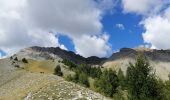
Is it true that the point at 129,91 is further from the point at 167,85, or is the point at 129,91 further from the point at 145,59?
the point at 167,85

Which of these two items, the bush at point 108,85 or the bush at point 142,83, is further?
the bush at point 108,85

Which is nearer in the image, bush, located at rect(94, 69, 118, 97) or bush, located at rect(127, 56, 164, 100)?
bush, located at rect(127, 56, 164, 100)

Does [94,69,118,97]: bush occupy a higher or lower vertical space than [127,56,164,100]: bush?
higher

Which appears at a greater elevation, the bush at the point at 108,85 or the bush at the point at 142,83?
the bush at the point at 108,85

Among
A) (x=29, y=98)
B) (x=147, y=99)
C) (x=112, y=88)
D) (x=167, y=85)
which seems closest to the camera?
(x=147, y=99)

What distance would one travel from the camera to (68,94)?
48250 mm

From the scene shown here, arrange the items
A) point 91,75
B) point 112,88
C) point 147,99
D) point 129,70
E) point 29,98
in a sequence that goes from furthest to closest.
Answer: point 91,75 < point 112,88 < point 29,98 < point 129,70 < point 147,99

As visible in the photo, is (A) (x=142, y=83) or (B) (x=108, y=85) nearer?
(A) (x=142, y=83)

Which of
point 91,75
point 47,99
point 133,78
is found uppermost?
point 91,75

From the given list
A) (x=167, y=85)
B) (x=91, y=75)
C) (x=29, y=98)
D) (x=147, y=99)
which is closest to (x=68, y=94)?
(x=29, y=98)

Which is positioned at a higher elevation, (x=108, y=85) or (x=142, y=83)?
(x=108, y=85)

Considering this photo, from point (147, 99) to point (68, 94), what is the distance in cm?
1069

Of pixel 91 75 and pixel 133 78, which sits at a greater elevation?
pixel 91 75

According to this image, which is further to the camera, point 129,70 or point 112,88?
point 112,88
